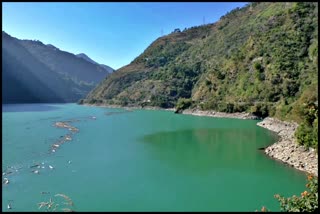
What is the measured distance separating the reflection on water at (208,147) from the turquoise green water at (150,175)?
0.28 ft

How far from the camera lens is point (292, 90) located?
6319 cm

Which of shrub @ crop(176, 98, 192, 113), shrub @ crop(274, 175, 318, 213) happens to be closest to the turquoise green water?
shrub @ crop(274, 175, 318, 213)

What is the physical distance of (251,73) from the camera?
7638cm

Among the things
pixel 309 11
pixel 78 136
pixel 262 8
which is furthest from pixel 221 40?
pixel 78 136

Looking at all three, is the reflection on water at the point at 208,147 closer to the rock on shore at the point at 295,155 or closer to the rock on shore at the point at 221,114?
the rock on shore at the point at 295,155

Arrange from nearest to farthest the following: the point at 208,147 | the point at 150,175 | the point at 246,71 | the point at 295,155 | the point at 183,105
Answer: the point at 150,175, the point at 295,155, the point at 208,147, the point at 246,71, the point at 183,105

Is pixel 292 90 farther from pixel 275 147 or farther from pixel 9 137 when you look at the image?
pixel 9 137

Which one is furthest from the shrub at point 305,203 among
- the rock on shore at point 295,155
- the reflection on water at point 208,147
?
the reflection on water at point 208,147

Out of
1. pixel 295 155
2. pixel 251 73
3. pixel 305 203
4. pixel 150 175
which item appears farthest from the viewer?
pixel 251 73

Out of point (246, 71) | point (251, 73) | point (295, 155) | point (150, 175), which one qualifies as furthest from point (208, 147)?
point (246, 71)

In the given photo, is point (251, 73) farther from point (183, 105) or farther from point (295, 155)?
point (295, 155)

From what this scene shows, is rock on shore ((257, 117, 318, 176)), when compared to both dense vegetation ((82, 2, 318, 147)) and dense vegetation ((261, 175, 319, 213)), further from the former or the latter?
dense vegetation ((261, 175, 319, 213))

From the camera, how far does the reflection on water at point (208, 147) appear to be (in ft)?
93.0

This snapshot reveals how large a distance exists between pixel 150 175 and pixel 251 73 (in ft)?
189
